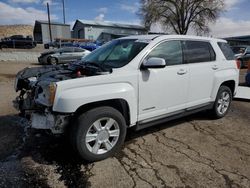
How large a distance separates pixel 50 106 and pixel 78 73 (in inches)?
25.6

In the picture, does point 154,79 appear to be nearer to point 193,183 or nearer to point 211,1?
point 193,183

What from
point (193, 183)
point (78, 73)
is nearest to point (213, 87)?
point (193, 183)

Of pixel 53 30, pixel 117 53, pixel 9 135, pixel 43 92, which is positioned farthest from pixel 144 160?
pixel 53 30

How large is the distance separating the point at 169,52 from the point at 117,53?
0.91 meters

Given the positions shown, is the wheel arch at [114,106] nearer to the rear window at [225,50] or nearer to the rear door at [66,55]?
the rear window at [225,50]

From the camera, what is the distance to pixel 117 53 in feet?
14.0

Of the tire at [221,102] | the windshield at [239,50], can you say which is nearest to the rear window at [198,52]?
the tire at [221,102]

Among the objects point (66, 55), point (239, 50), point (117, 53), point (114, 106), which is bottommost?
point (114, 106)

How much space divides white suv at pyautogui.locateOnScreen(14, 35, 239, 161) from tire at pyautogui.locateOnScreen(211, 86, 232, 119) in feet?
0.70

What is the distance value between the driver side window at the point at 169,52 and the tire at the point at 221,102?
153 cm

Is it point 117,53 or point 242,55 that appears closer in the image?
point 117,53

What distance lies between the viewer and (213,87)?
505 centimetres

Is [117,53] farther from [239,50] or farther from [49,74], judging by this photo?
[239,50]

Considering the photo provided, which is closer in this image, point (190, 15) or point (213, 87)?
point (213, 87)
